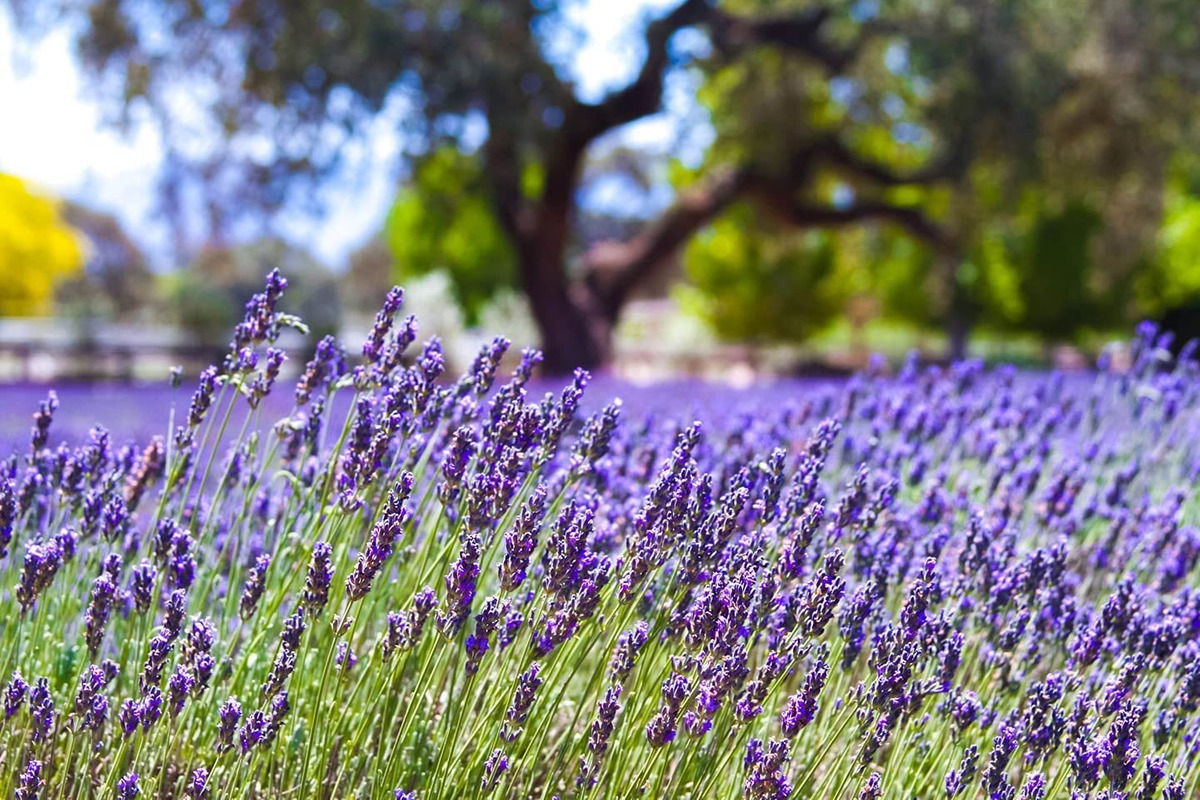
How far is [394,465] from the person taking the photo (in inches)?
84.4

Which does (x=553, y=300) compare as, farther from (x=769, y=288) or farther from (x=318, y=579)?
(x=318, y=579)

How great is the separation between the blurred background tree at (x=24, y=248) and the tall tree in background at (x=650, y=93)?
16.0m

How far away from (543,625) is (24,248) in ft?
99.5

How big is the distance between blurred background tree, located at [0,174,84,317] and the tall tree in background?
16020 millimetres

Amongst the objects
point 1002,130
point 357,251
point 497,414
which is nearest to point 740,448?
point 497,414

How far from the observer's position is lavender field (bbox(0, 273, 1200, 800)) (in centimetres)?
161

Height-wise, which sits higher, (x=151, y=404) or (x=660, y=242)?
(x=660, y=242)

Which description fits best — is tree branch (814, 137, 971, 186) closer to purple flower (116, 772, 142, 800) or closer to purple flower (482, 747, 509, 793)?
purple flower (482, 747, 509, 793)

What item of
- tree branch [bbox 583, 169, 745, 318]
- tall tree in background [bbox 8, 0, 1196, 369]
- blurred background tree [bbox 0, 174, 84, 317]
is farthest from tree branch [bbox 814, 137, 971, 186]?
blurred background tree [bbox 0, 174, 84, 317]

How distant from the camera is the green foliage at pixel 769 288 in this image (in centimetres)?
2528

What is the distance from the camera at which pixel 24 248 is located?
92.6 feet

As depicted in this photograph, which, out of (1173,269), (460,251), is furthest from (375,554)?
(460,251)

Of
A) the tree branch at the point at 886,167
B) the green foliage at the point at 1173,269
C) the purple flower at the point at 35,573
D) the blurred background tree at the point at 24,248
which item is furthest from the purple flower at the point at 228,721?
the blurred background tree at the point at 24,248

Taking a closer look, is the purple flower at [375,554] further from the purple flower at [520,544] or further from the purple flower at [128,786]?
the purple flower at [128,786]
